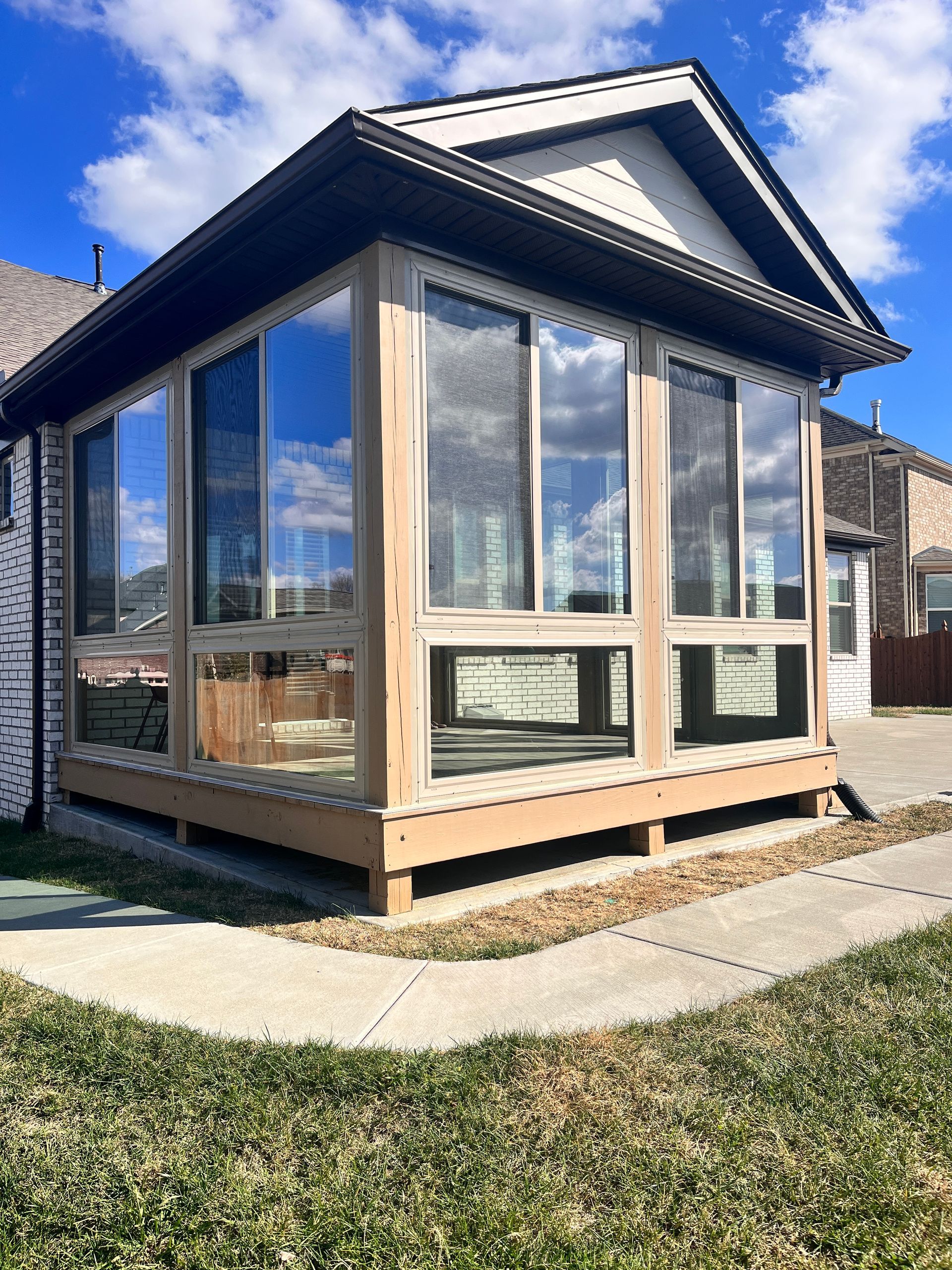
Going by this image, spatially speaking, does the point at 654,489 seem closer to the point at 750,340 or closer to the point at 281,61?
the point at 750,340

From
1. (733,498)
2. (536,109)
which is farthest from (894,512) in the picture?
(536,109)

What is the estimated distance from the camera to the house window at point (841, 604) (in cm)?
1647

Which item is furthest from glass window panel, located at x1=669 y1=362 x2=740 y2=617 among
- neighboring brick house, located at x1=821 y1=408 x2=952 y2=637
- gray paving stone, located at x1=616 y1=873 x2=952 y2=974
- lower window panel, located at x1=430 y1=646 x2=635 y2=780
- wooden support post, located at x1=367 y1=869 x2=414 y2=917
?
neighboring brick house, located at x1=821 y1=408 x2=952 y2=637

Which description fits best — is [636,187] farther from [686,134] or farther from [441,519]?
[441,519]

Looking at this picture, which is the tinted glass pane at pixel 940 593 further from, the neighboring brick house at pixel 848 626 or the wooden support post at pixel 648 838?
the wooden support post at pixel 648 838

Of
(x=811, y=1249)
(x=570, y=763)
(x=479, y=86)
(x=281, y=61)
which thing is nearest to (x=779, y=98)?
(x=281, y=61)

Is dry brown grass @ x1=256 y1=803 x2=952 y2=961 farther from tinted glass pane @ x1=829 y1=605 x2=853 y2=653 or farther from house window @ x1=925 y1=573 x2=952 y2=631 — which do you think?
house window @ x1=925 y1=573 x2=952 y2=631

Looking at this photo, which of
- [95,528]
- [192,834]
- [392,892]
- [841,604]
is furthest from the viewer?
[841,604]

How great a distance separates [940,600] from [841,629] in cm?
1040

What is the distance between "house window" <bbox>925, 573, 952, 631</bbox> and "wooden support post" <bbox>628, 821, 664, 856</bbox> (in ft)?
72.4

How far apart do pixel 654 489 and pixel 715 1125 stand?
4209 mm

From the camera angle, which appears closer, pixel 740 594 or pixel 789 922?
pixel 789 922

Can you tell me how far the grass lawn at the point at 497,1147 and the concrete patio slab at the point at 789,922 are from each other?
675mm

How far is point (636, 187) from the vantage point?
6.12 meters
